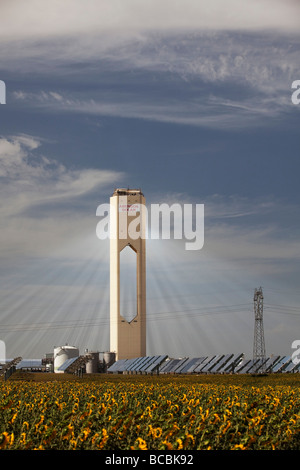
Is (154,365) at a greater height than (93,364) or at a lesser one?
lesser

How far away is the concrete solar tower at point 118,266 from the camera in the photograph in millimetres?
114500

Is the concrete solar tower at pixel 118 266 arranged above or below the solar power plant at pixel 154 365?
above

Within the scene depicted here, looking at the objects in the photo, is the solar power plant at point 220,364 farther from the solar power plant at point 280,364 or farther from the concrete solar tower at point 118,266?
the concrete solar tower at point 118,266

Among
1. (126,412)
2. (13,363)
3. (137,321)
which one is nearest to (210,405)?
(126,412)

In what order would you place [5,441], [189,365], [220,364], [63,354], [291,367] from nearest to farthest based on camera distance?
[5,441] → [291,367] → [220,364] → [189,365] → [63,354]

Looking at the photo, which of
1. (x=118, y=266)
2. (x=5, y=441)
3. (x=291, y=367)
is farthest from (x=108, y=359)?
(x=5, y=441)

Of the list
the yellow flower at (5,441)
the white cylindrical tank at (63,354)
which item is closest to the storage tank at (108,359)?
the white cylindrical tank at (63,354)

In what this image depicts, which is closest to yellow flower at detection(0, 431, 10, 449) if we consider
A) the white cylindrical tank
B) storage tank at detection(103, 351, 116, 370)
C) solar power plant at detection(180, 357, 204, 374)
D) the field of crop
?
the field of crop

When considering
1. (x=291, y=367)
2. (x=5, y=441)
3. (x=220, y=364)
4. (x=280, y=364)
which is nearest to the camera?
(x=5, y=441)

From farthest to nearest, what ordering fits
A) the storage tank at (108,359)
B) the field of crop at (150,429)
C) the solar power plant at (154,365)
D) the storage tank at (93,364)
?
the storage tank at (108,359), the storage tank at (93,364), the solar power plant at (154,365), the field of crop at (150,429)

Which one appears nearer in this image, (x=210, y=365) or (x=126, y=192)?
(x=210, y=365)

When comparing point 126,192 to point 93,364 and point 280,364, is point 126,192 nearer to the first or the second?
point 93,364

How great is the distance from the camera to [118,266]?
115125 millimetres
